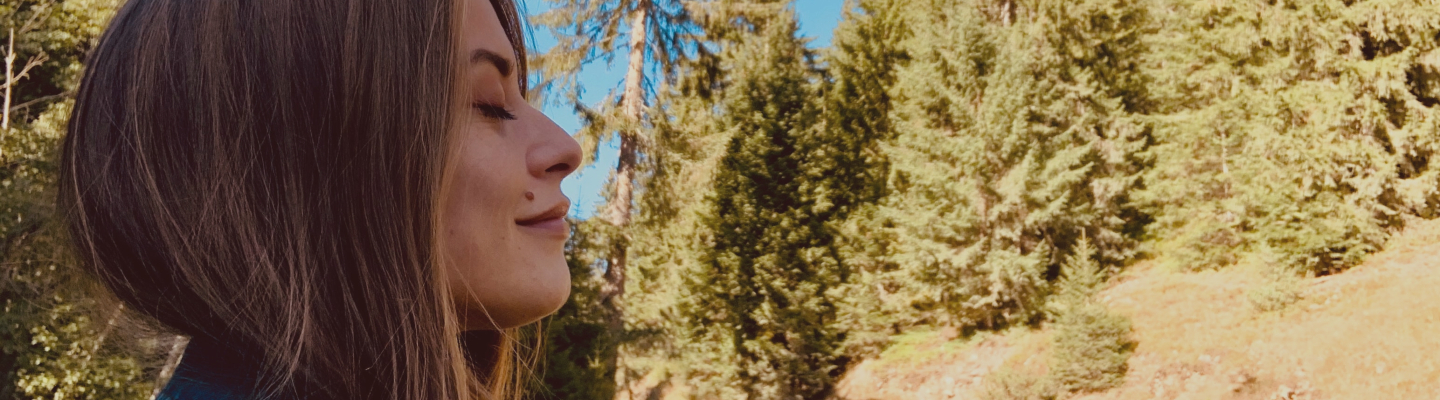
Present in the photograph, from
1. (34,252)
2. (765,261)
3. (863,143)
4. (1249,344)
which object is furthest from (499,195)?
(863,143)

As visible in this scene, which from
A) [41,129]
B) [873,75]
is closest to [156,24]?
[41,129]

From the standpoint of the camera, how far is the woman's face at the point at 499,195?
73cm

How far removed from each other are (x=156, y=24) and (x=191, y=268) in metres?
0.23

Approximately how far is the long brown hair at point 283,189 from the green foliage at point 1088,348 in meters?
13.8

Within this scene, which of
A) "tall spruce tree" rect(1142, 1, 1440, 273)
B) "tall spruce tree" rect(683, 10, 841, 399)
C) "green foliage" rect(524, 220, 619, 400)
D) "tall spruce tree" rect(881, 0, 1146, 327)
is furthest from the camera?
"tall spruce tree" rect(881, 0, 1146, 327)

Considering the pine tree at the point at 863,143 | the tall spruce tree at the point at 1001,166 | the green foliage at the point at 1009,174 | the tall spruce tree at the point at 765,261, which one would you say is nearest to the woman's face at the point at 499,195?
the green foliage at the point at 1009,174

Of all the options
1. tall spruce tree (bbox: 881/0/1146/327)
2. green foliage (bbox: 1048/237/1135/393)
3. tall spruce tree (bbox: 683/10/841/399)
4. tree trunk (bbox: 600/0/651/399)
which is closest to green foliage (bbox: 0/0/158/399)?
tree trunk (bbox: 600/0/651/399)

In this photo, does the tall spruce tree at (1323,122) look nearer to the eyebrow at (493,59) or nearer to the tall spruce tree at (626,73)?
the tall spruce tree at (626,73)

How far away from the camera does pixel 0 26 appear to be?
25.1 feet

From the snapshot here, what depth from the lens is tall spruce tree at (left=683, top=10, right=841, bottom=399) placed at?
14.3 metres

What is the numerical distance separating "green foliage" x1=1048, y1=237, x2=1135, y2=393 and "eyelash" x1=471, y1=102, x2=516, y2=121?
13720 mm

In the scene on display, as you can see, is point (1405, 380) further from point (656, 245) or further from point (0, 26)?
point (0, 26)

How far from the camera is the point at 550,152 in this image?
2.62 feet

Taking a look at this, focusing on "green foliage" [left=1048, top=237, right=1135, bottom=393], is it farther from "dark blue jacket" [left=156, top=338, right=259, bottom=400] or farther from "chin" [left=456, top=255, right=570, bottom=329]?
"dark blue jacket" [left=156, top=338, right=259, bottom=400]
